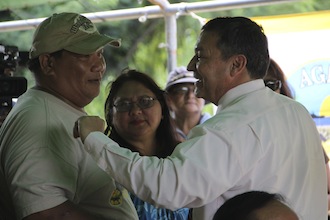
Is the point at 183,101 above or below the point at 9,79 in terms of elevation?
below

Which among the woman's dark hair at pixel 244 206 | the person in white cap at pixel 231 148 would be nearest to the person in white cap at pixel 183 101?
the person in white cap at pixel 231 148

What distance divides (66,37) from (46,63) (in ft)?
0.39

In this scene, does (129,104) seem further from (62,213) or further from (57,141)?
(62,213)

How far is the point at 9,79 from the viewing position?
2406 mm

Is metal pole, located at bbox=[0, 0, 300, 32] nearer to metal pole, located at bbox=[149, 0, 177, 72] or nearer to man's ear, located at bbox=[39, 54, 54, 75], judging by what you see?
metal pole, located at bbox=[149, 0, 177, 72]

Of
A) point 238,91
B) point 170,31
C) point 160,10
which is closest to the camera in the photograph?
point 238,91

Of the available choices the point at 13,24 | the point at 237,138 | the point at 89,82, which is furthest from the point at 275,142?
the point at 13,24

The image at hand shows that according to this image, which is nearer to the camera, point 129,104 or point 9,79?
point 9,79

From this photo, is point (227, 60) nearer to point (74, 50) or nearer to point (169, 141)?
point (74, 50)

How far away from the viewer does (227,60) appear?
208 centimetres

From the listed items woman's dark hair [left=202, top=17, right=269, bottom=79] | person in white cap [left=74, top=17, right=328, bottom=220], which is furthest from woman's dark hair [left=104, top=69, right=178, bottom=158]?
woman's dark hair [left=202, top=17, right=269, bottom=79]

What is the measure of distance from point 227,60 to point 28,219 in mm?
803

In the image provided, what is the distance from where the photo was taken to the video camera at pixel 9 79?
2412mm

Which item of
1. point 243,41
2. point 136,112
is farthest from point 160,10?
point 243,41
